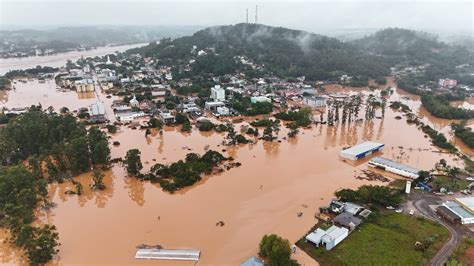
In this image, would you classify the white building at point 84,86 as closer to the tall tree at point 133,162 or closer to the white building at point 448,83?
the tall tree at point 133,162

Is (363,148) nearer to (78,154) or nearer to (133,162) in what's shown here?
(133,162)

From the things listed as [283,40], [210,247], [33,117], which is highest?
[283,40]

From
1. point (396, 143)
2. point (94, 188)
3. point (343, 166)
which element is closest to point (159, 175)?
point (94, 188)

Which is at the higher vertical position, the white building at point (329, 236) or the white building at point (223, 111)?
the white building at point (223, 111)

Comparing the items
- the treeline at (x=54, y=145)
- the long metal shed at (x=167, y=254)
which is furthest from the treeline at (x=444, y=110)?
the treeline at (x=54, y=145)

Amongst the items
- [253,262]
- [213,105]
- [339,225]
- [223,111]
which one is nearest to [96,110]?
[213,105]

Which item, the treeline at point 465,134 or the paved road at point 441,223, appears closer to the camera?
the paved road at point 441,223

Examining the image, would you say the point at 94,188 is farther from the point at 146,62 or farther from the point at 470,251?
the point at 146,62
